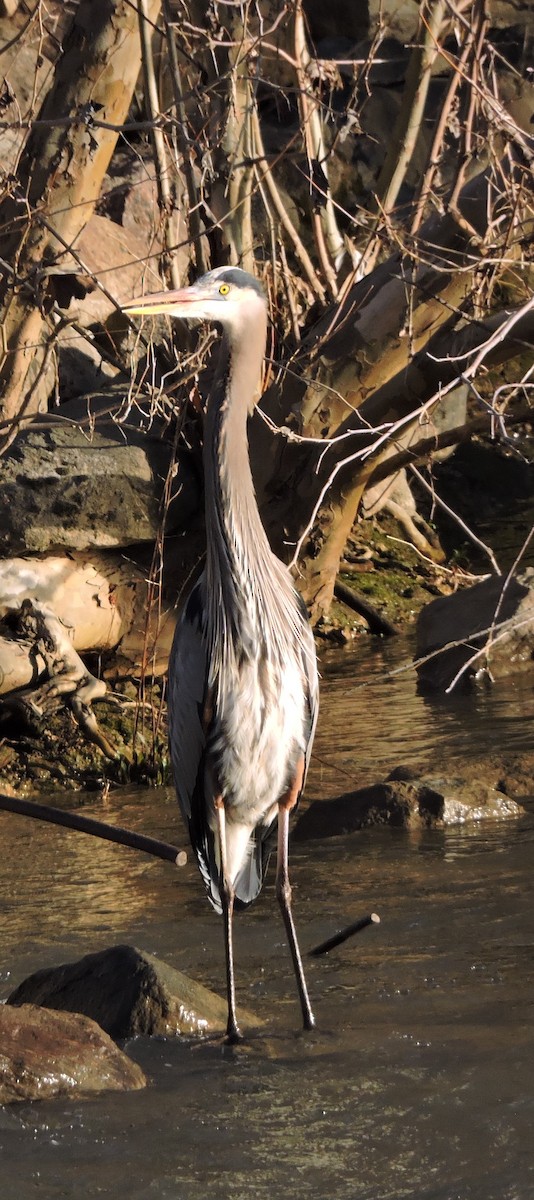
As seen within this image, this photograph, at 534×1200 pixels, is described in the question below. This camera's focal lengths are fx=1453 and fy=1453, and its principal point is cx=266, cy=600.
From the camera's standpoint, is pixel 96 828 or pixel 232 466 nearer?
pixel 96 828

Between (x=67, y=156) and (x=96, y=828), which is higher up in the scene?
(x=67, y=156)

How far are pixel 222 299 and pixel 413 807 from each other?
2323 mm

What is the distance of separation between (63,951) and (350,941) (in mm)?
921

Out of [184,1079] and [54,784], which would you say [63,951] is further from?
[54,784]

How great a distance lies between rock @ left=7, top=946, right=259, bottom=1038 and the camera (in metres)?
3.93

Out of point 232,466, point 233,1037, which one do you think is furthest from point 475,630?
point 233,1037

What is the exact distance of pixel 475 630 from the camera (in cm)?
807

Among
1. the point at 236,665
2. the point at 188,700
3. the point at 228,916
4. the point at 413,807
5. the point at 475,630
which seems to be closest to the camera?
the point at 228,916

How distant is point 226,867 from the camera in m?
4.48

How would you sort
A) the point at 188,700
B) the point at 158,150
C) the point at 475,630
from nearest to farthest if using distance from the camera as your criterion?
the point at 188,700, the point at 158,150, the point at 475,630

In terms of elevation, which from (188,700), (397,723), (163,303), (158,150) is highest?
(158,150)

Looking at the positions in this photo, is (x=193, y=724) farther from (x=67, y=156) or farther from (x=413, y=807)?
(x=67, y=156)

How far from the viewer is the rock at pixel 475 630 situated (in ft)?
26.8

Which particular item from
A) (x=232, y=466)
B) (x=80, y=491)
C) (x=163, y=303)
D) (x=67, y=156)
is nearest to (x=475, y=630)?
(x=80, y=491)
